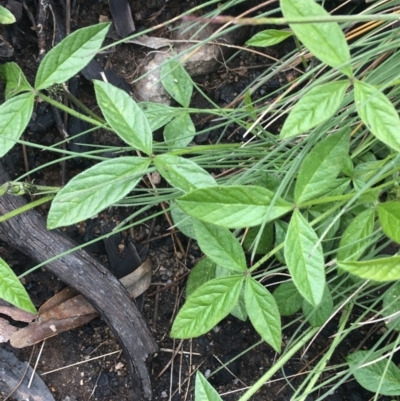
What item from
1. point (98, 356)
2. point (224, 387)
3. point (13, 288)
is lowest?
point (224, 387)

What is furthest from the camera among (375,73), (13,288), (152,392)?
(152,392)

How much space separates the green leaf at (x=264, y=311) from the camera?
820 mm

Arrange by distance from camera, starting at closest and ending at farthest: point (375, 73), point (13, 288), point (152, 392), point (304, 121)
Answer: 1. point (304, 121)
2. point (13, 288)
3. point (375, 73)
4. point (152, 392)

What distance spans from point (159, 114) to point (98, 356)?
22.9 inches

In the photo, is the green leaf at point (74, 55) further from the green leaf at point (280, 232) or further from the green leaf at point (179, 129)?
the green leaf at point (280, 232)

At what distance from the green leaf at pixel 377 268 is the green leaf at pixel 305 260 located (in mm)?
88

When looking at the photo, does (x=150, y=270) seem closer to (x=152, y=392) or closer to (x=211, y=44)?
(x=152, y=392)

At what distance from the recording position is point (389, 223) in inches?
29.2

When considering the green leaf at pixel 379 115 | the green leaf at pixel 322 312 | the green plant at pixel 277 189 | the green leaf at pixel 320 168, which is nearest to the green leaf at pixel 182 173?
the green plant at pixel 277 189

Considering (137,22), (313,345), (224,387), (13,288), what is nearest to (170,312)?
(224,387)

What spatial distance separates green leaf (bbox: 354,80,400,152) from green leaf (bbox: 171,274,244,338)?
12.1 inches

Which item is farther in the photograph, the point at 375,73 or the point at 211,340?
the point at 211,340

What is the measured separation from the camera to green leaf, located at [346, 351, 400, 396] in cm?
103

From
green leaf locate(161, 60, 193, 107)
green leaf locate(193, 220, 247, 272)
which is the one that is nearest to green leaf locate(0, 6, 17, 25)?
green leaf locate(161, 60, 193, 107)
